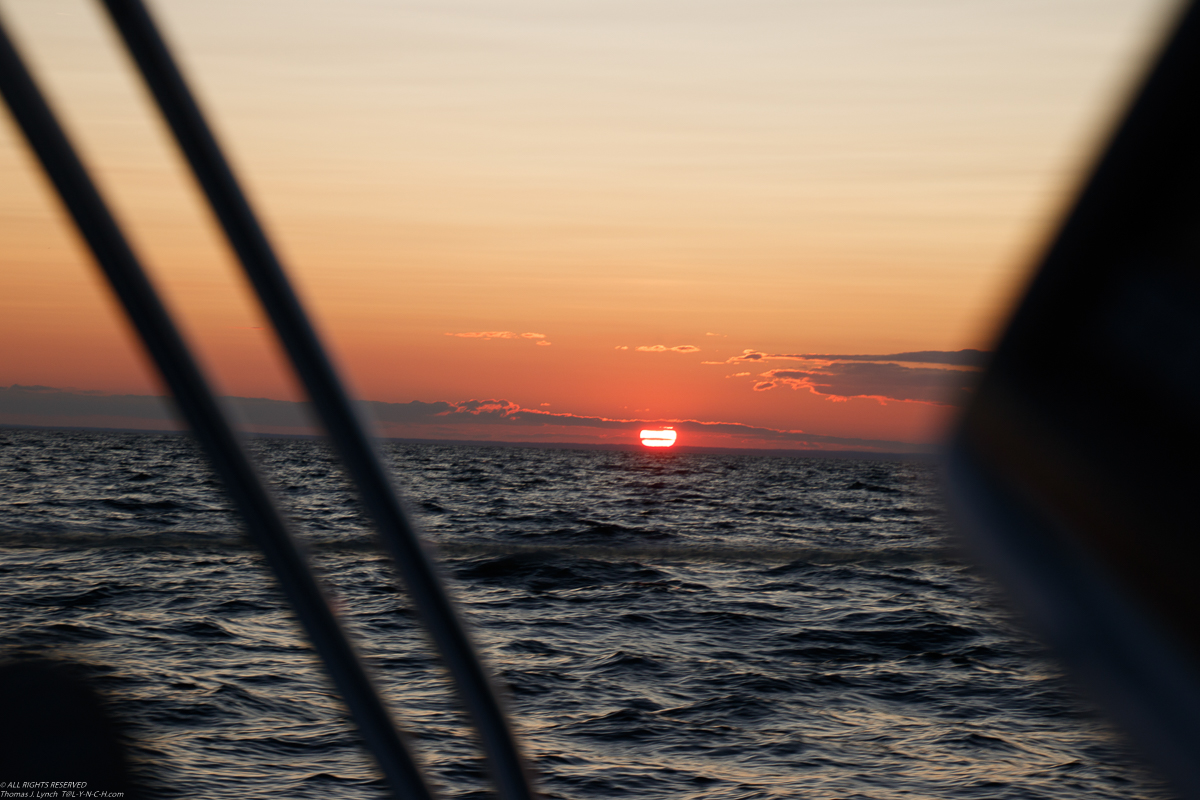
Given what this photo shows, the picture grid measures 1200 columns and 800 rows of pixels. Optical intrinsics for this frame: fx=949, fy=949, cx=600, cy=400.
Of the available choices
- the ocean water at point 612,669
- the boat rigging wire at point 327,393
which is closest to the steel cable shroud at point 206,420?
the boat rigging wire at point 327,393

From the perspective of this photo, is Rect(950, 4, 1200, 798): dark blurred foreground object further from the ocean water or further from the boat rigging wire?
the boat rigging wire

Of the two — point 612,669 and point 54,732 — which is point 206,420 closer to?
point 54,732

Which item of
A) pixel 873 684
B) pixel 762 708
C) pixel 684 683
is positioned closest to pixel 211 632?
pixel 684 683

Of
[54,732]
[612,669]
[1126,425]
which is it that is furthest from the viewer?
[612,669]

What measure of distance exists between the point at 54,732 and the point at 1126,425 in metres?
1.18

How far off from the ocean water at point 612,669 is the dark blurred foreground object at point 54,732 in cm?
4

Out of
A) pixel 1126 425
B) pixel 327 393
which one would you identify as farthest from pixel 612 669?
pixel 1126 425

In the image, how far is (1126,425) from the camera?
40 centimetres

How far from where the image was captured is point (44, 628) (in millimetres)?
8984

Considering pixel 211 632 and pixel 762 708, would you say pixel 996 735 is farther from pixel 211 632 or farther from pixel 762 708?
pixel 211 632

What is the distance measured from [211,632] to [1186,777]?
9.78 m

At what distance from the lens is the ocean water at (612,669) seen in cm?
389

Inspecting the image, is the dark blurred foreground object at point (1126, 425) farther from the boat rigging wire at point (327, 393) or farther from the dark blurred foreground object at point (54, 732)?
the dark blurred foreground object at point (54, 732)

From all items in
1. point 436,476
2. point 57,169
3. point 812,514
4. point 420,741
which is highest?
point 436,476
